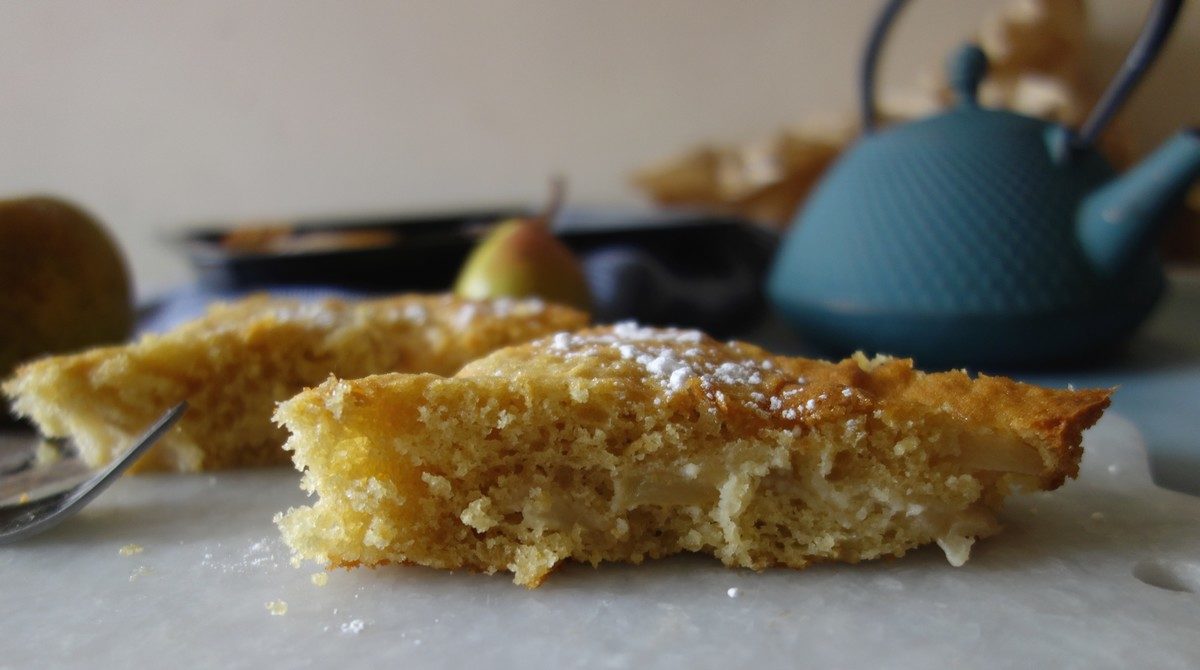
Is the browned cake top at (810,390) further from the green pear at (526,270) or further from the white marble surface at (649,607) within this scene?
the green pear at (526,270)

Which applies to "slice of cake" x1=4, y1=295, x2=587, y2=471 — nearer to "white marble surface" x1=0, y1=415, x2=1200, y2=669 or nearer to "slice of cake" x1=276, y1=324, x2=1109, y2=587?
"white marble surface" x1=0, y1=415, x2=1200, y2=669

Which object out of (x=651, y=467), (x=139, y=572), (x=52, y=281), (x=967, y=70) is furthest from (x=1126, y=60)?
(x=52, y=281)

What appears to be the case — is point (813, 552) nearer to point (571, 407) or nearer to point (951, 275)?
point (571, 407)

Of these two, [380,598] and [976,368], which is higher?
[380,598]

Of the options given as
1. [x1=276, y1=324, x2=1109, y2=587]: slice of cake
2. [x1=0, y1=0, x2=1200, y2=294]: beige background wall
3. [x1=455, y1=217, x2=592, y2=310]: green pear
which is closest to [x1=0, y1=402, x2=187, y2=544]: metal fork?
[x1=276, y1=324, x2=1109, y2=587]: slice of cake

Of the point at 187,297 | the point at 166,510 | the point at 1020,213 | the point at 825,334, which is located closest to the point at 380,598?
the point at 166,510

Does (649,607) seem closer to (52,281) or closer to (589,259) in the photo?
(52,281)
